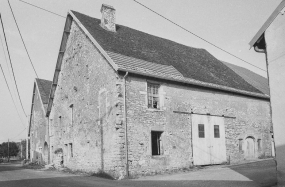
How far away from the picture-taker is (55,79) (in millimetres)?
21781

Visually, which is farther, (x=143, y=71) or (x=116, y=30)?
(x=116, y=30)

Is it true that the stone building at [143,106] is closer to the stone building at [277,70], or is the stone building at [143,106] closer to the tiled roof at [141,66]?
the tiled roof at [141,66]

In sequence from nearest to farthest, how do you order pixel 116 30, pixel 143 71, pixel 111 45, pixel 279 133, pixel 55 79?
pixel 279 133, pixel 143 71, pixel 111 45, pixel 116 30, pixel 55 79

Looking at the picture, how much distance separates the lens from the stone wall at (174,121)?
13.6 meters

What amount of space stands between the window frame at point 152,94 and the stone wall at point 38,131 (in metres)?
15.1

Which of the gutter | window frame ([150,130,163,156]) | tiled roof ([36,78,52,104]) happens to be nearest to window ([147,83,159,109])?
the gutter

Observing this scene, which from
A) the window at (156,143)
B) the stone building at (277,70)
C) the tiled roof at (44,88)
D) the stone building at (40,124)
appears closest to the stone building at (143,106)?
the window at (156,143)

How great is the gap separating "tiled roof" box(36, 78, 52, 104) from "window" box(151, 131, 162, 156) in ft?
57.8

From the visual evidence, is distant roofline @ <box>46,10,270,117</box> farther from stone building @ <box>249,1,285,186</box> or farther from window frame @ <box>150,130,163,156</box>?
stone building @ <box>249,1,285,186</box>

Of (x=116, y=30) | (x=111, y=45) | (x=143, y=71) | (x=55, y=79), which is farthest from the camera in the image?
(x=55, y=79)

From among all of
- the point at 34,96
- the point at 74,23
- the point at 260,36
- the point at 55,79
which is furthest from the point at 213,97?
the point at 34,96

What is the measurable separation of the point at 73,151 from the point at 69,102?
3372 millimetres

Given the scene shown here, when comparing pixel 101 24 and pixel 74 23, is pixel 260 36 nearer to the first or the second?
pixel 101 24

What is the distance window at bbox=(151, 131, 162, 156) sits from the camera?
14500 mm
